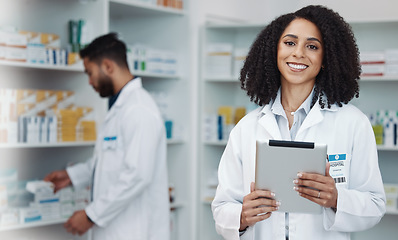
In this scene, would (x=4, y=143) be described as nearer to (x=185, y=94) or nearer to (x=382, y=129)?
(x=185, y=94)

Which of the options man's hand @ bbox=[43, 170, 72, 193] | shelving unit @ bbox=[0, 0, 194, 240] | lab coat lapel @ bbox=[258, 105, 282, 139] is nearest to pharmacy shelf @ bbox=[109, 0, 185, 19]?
shelving unit @ bbox=[0, 0, 194, 240]

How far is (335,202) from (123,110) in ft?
5.49

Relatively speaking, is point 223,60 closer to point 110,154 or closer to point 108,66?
point 108,66

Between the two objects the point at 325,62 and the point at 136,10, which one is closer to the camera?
the point at 325,62

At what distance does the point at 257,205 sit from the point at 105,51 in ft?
6.06

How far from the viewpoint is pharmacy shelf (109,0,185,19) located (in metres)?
4.23

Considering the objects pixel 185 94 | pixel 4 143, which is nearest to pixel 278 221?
pixel 4 143

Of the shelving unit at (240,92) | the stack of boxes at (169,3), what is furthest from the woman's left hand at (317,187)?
the stack of boxes at (169,3)

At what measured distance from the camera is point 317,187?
64.7 inches

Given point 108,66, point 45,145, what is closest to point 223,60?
point 108,66

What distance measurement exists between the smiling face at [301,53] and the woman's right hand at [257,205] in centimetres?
39

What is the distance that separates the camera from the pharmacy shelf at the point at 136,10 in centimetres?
423

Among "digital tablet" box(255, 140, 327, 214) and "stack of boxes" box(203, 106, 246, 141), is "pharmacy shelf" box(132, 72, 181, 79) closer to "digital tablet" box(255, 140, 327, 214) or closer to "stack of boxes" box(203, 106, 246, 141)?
"stack of boxes" box(203, 106, 246, 141)

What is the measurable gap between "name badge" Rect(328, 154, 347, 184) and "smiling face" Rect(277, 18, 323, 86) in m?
0.27
